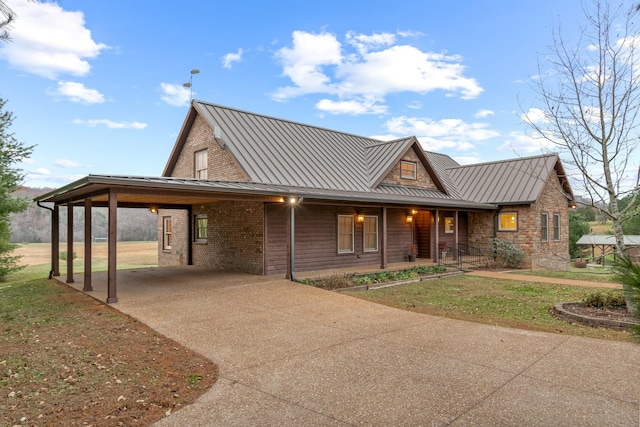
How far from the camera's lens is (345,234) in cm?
1550

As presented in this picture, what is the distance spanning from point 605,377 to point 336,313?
450cm

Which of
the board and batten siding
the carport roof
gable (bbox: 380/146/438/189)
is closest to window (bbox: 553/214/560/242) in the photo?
gable (bbox: 380/146/438/189)

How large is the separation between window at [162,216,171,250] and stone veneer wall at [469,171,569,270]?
15.1m

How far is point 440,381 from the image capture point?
4.39m

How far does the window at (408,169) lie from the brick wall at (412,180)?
0.15 m

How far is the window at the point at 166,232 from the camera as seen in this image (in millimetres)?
18594

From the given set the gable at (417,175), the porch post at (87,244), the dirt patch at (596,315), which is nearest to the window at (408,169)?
the gable at (417,175)

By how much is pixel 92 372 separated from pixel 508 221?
1881cm

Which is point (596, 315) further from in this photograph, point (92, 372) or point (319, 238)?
point (319, 238)

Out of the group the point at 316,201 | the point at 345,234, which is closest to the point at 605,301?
the point at 316,201

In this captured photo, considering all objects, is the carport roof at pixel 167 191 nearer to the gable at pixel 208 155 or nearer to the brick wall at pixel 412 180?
the gable at pixel 208 155

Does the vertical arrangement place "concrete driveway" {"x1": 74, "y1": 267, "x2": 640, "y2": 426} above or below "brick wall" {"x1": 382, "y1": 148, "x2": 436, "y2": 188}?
below

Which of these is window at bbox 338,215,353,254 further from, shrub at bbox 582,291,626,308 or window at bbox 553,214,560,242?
window at bbox 553,214,560,242

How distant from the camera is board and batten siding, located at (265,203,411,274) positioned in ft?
43.0
